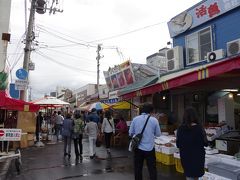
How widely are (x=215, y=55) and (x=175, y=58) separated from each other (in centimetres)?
304

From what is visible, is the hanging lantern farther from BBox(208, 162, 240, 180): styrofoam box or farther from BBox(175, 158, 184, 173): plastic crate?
BBox(208, 162, 240, 180): styrofoam box

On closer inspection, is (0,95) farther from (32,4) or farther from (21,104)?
(32,4)

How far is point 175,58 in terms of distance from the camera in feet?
50.1

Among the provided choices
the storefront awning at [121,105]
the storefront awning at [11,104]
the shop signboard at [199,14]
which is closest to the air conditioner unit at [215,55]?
the shop signboard at [199,14]

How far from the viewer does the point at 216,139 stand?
412 inches

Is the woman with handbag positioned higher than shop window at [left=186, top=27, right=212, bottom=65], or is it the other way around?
shop window at [left=186, top=27, right=212, bottom=65]

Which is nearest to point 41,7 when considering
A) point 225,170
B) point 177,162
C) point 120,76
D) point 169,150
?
point 120,76

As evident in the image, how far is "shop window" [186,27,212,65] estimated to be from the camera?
45.2 feet

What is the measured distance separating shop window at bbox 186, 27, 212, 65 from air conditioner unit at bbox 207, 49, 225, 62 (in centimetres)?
77

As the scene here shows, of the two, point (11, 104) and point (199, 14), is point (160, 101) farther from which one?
point (11, 104)

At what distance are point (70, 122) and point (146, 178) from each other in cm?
484

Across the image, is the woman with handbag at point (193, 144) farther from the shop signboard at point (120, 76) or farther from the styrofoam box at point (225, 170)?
the shop signboard at point (120, 76)

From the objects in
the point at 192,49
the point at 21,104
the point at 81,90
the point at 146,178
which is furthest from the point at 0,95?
the point at 81,90

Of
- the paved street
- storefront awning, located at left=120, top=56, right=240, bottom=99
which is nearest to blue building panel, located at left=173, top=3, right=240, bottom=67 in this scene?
storefront awning, located at left=120, top=56, right=240, bottom=99
